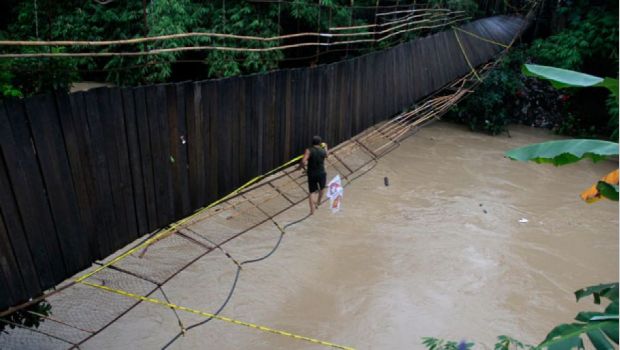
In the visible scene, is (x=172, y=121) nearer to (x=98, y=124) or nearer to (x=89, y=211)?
(x=98, y=124)

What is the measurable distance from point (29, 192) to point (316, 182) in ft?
12.7

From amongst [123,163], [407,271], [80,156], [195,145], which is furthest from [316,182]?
[80,156]

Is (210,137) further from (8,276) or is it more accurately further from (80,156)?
(8,276)

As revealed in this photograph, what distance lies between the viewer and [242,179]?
5027 mm

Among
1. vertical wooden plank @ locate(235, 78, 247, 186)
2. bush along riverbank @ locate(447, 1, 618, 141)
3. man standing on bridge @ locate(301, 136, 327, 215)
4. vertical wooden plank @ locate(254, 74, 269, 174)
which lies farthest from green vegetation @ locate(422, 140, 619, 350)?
bush along riverbank @ locate(447, 1, 618, 141)

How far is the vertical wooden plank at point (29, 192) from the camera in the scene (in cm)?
274

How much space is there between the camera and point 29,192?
9.52 ft

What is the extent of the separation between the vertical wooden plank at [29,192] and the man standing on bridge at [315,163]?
10.5 ft

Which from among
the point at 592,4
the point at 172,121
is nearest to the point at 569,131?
the point at 592,4

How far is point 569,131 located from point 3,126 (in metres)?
13.3

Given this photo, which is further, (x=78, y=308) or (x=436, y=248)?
(x=436, y=248)

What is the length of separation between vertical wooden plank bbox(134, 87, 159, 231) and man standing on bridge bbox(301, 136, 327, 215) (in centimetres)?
224

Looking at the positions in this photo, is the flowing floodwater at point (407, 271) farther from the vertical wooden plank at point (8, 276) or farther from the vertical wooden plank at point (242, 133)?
the vertical wooden plank at point (8, 276)

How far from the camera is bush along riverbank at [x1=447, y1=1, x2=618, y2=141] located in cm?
1190
